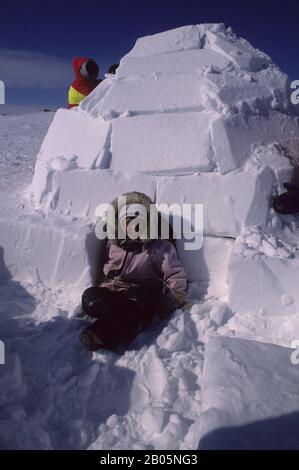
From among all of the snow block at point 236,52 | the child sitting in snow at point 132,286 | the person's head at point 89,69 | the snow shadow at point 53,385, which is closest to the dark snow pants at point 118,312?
the child sitting in snow at point 132,286

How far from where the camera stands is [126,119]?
3.17m

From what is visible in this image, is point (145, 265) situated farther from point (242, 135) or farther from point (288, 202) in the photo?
point (242, 135)

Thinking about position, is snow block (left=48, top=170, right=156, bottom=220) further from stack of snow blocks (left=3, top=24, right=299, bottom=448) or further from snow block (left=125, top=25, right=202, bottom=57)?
snow block (left=125, top=25, right=202, bottom=57)

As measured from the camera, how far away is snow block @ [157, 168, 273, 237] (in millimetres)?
2783

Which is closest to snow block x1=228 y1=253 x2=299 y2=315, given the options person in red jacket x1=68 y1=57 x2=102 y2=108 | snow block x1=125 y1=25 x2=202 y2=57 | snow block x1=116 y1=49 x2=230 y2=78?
snow block x1=116 y1=49 x2=230 y2=78

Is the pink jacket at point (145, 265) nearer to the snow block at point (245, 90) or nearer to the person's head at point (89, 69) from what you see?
the snow block at point (245, 90)

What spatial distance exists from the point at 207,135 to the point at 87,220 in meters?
1.23

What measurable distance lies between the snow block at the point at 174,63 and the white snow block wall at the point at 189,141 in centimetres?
1

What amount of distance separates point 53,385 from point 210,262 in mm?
1513

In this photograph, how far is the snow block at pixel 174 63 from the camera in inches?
131

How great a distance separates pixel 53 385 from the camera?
202 cm
